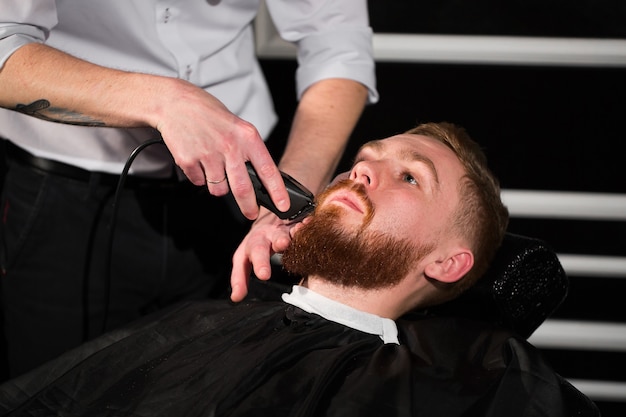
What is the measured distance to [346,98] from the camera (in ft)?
6.51

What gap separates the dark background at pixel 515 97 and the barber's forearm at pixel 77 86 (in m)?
1.02

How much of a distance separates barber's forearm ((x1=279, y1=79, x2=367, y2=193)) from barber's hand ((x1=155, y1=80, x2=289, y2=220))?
1.33 ft

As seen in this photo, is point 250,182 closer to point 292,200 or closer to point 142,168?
point 292,200

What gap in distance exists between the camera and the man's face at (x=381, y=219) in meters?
1.68

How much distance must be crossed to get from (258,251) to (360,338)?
30 centimetres

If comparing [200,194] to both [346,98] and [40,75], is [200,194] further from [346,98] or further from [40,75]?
[40,75]

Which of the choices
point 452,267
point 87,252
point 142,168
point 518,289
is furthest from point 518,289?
point 87,252

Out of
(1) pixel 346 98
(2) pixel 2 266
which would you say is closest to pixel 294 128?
(1) pixel 346 98

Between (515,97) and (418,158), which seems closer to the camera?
(418,158)

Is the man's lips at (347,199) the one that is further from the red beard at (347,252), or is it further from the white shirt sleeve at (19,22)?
the white shirt sleeve at (19,22)

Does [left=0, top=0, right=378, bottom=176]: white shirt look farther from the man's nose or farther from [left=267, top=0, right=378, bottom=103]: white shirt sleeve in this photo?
the man's nose

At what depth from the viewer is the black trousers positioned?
1.91 metres

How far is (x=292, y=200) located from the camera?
5.09ft

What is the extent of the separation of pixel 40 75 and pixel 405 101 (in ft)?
4.19
